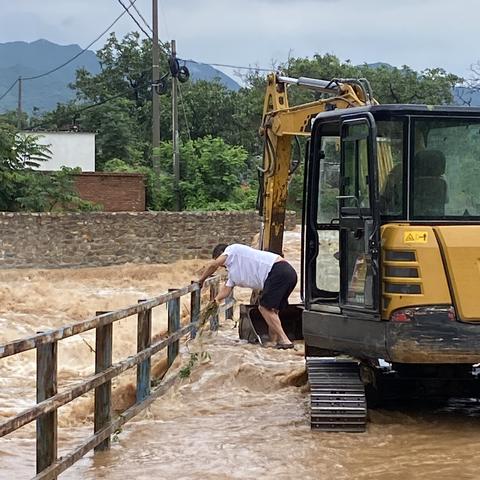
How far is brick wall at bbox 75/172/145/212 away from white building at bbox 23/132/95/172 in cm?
391

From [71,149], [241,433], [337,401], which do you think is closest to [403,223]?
[337,401]

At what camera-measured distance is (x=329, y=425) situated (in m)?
7.87

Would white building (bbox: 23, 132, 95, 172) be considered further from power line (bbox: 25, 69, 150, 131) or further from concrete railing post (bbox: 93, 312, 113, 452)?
concrete railing post (bbox: 93, 312, 113, 452)

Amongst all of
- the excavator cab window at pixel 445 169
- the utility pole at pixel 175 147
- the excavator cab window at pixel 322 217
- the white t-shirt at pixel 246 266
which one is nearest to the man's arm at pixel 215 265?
the white t-shirt at pixel 246 266

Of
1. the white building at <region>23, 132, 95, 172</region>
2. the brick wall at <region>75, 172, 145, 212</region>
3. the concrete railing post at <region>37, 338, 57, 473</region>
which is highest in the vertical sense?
the white building at <region>23, 132, 95, 172</region>

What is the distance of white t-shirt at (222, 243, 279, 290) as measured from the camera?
11.3m

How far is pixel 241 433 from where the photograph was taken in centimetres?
801

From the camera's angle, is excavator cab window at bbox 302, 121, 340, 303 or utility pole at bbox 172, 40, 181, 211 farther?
utility pole at bbox 172, 40, 181, 211

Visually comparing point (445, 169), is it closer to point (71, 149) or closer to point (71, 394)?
point (71, 394)

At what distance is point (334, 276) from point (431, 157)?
5.54 feet

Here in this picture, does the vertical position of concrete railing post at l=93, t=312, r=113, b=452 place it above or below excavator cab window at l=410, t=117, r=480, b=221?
below

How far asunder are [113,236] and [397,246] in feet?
66.7

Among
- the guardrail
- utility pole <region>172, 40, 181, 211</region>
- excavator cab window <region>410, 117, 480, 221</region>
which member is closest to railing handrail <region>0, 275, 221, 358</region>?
the guardrail

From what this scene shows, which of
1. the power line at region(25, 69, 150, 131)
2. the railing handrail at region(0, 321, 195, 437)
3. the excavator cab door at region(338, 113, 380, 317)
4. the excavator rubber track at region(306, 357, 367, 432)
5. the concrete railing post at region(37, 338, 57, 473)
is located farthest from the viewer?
the power line at region(25, 69, 150, 131)
